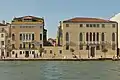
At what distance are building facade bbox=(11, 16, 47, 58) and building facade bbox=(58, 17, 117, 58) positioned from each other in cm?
524

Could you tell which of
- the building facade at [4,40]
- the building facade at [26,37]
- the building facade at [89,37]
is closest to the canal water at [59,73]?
the building facade at [26,37]

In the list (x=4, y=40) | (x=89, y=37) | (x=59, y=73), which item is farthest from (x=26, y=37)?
(x=59, y=73)

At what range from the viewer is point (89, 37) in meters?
80.8

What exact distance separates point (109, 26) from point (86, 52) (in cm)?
725

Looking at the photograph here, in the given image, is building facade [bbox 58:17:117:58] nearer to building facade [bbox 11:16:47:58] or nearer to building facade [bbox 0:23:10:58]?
building facade [bbox 11:16:47:58]

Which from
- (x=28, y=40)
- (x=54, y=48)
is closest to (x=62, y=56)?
(x=54, y=48)

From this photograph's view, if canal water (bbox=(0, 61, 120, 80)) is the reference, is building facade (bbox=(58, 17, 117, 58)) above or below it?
above

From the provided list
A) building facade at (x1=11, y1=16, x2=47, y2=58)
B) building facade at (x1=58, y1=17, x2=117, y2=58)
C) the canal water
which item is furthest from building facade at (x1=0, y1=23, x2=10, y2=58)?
the canal water

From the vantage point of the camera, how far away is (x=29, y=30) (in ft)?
263

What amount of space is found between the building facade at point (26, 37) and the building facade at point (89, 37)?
5236 mm

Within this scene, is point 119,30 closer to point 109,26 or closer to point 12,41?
point 109,26

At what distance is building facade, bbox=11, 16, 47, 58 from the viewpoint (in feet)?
262

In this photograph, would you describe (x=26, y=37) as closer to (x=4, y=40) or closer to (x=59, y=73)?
(x=4, y=40)

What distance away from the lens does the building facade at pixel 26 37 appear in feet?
262
